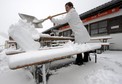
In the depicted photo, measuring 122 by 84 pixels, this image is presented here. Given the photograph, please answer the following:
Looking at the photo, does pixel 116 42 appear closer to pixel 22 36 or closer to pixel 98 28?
pixel 98 28

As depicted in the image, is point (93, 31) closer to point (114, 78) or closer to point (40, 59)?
point (114, 78)

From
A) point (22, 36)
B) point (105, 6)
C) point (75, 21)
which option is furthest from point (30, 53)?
point (105, 6)

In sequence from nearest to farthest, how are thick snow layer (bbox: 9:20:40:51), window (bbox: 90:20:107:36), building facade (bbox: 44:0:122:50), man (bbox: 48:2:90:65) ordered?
thick snow layer (bbox: 9:20:40:51) → man (bbox: 48:2:90:65) → building facade (bbox: 44:0:122:50) → window (bbox: 90:20:107:36)

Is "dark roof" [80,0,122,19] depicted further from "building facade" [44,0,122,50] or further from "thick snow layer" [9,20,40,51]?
"thick snow layer" [9,20,40,51]

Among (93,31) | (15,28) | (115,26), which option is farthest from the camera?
(93,31)

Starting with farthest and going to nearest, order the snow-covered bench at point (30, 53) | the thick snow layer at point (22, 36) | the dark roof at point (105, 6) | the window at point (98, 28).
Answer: the window at point (98, 28), the dark roof at point (105, 6), the thick snow layer at point (22, 36), the snow-covered bench at point (30, 53)

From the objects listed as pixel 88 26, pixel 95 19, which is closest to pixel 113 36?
pixel 95 19

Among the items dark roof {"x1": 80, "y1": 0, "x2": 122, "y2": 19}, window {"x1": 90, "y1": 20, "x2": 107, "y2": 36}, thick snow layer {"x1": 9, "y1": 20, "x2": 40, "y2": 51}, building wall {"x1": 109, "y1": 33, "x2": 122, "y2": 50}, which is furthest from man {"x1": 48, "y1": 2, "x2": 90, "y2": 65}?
window {"x1": 90, "y1": 20, "x2": 107, "y2": 36}

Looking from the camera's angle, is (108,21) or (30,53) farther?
(108,21)

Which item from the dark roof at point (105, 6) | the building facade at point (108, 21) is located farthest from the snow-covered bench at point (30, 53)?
the dark roof at point (105, 6)

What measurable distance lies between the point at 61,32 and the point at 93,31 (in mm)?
5965

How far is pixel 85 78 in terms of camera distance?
1.86 m

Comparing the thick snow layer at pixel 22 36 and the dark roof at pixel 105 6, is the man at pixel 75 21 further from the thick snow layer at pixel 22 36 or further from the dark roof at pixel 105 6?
the dark roof at pixel 105 6

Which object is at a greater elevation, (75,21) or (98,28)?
(98,28)
